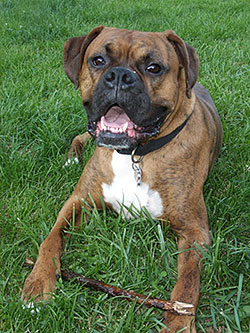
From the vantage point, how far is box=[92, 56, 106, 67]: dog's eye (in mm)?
2440

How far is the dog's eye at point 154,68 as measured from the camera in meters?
2.35

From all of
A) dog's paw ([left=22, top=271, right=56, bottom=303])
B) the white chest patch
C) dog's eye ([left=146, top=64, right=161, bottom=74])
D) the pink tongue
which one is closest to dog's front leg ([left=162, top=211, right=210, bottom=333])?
the white chest patch

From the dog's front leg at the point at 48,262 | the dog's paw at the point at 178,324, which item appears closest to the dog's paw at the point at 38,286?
the dog's front leg at the point at 48,262

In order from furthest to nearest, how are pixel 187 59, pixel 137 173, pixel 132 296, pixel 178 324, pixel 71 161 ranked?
pixel 71 161 → pixel 137 173 → pixel 187 59 → pixel 132 296 → pixel 178 324

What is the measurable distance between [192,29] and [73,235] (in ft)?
12.9

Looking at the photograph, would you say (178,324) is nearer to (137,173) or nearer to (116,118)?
(137,173)

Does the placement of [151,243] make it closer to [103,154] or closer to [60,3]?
[103,154]

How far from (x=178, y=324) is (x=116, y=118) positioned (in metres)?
1.18

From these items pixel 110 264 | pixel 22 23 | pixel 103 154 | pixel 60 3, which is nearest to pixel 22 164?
pixel 103 154

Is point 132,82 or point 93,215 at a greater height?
point 132,82

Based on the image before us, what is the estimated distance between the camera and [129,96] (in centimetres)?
225

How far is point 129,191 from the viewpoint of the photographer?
2576 mm

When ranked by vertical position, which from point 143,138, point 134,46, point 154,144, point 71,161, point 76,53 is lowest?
point 71,161

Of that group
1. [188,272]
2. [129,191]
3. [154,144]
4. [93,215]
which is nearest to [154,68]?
[154,144]
